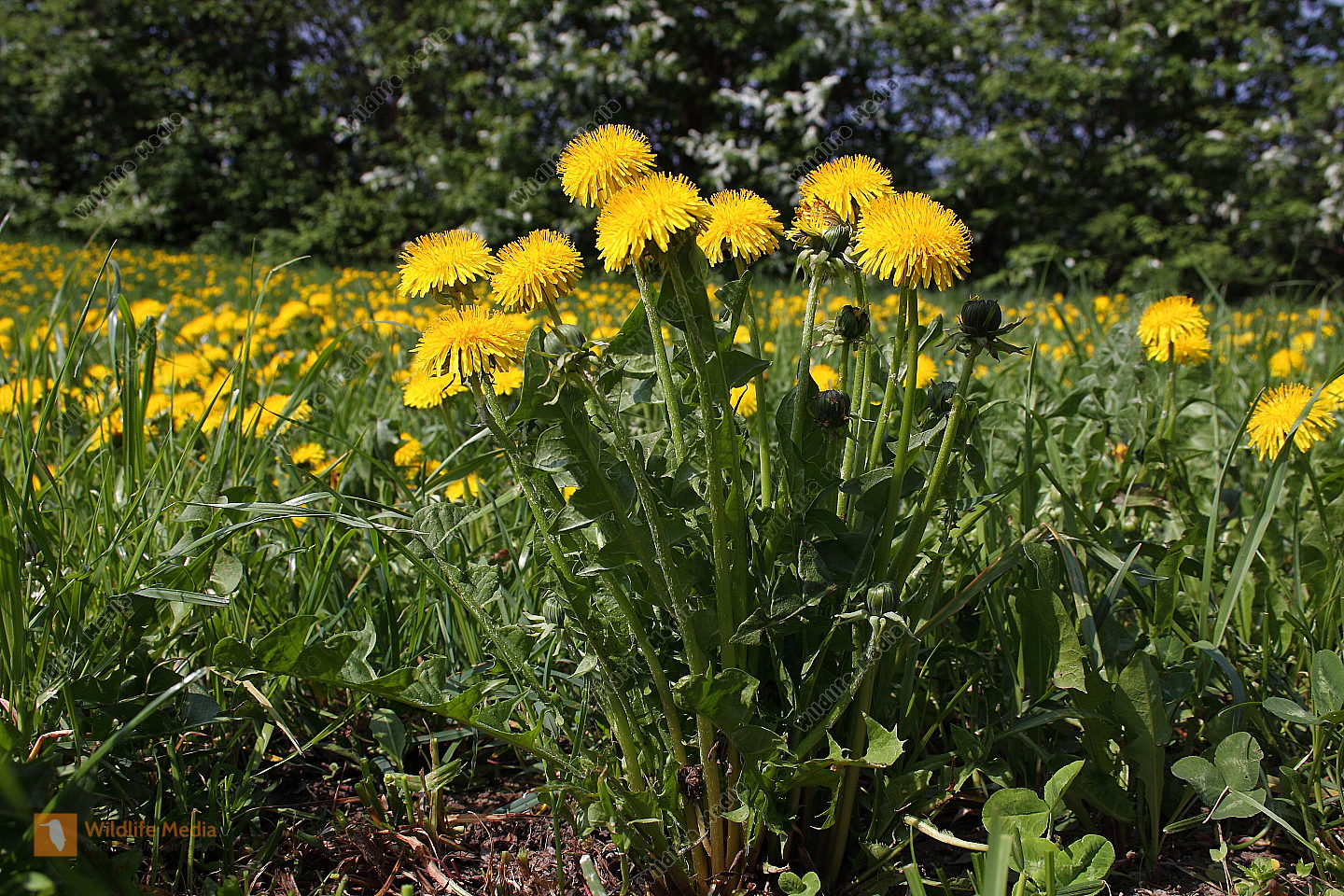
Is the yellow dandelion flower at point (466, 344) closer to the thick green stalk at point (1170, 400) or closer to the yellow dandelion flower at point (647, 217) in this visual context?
the yellow dandelion flower at point (647, 217)

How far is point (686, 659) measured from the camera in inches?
36.3

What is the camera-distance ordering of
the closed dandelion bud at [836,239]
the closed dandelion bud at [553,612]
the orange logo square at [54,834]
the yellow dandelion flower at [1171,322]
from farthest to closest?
the yellow dandelion flower at [1171,322] < the closed dandelion bud at [553,612] < the closed dandelion bud at [836,239] < the orange logo square at [54,834]

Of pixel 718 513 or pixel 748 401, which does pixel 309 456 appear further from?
pixel 718 513

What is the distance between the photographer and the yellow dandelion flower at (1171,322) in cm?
151

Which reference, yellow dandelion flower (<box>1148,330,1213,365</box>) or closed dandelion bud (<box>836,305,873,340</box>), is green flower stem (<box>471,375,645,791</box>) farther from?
yellow dandelion flower (<box>1148,330,1213,365</box>)

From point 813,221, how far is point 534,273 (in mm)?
304

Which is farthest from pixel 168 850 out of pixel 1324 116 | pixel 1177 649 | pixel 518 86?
pixel 1324 116

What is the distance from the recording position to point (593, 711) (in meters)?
1.11

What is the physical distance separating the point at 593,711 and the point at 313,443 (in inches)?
44.8

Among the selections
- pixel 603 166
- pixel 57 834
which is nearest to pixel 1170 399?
pixel 603 166

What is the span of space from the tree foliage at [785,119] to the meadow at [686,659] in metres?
6.96

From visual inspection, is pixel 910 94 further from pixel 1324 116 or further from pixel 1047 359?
pixel 1047 359
